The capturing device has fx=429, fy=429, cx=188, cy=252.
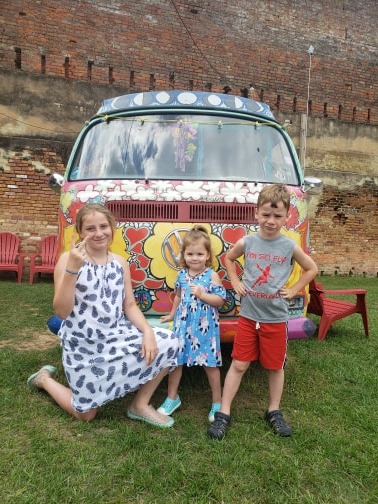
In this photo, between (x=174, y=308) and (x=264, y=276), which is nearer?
(x=264, y=276)

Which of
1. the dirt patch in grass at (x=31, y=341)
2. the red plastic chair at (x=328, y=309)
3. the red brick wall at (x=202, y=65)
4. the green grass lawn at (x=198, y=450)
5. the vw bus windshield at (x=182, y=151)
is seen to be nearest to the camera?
the green grass lawn at (x=198, y=450)

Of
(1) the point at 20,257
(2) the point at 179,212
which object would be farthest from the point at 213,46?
(2) the point at 179,212

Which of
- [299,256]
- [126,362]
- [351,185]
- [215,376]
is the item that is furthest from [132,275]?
[351,185]

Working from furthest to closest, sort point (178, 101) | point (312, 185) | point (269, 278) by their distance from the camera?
point (312, 185)
point (178, 101)
point (269, 278)

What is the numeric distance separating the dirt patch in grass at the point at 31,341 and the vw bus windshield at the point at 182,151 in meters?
1.95

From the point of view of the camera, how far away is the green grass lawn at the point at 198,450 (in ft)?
7.06

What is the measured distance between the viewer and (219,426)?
2.75 m

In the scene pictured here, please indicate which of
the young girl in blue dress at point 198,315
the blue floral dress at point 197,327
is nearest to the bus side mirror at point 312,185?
the young girl in blue dress at point 198,315

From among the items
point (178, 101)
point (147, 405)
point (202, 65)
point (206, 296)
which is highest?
point (202, 65)

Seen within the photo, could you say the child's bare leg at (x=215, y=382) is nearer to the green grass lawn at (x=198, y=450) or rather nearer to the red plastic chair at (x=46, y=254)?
the green grass lawn at (x=198, y=450)

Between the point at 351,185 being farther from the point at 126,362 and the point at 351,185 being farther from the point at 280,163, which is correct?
the point at 126,362

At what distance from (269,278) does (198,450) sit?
3.78 feet

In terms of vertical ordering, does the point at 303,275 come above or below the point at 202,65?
below

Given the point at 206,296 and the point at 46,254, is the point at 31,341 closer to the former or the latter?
the point at 206,296
